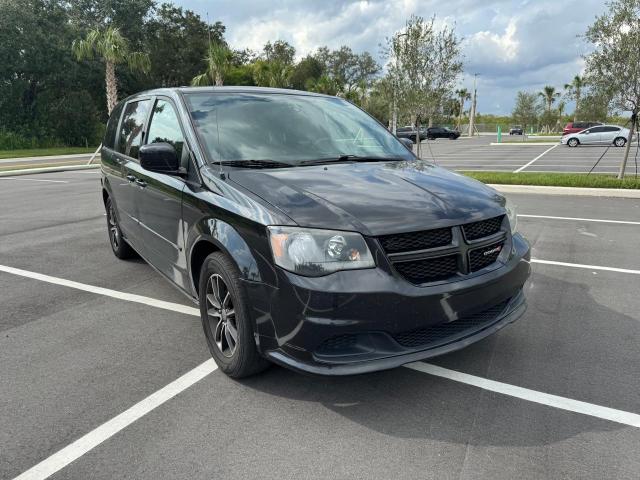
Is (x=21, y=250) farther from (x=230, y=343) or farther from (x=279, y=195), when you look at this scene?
(x=279, y=195)

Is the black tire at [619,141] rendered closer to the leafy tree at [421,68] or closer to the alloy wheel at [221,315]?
the leafy tree at [421,68]

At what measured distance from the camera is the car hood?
2.66 metres

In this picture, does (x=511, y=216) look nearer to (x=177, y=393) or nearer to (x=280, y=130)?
(x=280, y=130)

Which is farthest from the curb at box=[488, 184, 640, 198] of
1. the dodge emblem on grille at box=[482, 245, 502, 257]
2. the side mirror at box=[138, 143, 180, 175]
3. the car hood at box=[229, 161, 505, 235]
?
the side mirror at box=[138, 143, 180, 175]

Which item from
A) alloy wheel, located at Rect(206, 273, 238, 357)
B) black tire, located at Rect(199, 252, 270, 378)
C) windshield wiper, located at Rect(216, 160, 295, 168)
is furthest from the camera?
windshield wiper, located at Rect(216, 160, 295, 168)

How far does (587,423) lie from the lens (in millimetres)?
2676

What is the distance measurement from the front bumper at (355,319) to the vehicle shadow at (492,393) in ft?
0.59

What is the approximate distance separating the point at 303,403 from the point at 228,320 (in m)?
0.70

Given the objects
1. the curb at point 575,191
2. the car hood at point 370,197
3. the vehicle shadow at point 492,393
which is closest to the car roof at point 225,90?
the car hood at point 370,197

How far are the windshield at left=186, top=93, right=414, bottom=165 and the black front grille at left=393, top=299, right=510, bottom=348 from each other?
1.48 meters

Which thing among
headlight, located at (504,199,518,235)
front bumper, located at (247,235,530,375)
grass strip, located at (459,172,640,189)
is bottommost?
grass strip, located at (459,172,640,189)

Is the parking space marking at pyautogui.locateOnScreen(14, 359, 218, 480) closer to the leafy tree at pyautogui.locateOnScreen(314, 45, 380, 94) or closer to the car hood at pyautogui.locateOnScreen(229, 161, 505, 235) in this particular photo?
→ the car hood at pyautogui.locateOnScreen(229, 161, 505, 235)

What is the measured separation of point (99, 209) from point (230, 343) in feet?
26.0

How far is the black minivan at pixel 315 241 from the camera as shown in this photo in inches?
101
